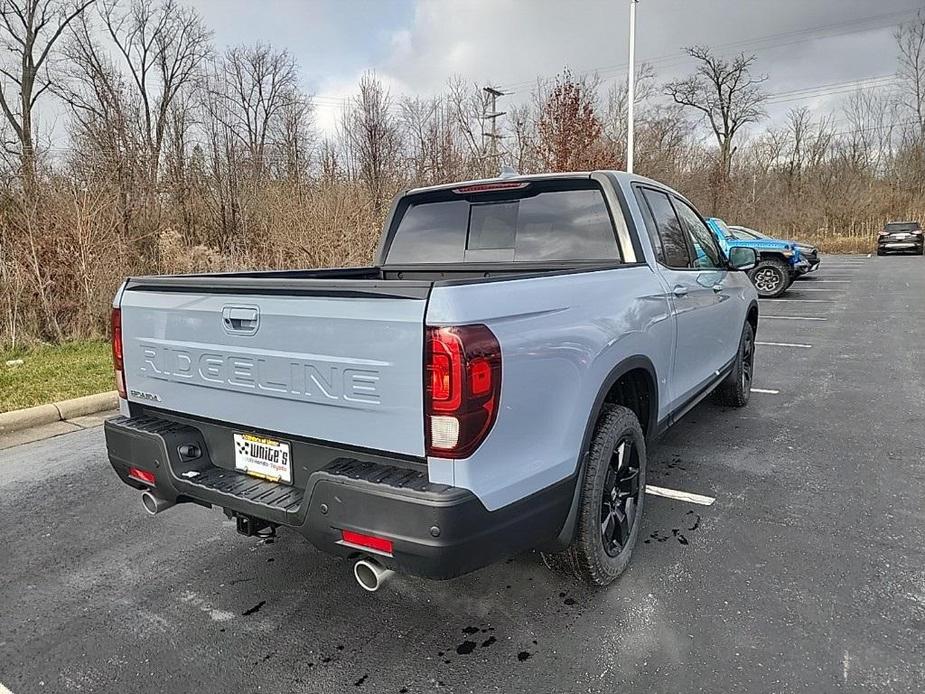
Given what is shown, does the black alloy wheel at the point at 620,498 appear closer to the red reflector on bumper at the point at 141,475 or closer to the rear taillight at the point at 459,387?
the rear taillight at the point at 459,387

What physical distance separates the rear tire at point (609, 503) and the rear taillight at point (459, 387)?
798 mm

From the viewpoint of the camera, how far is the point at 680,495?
3996 mm

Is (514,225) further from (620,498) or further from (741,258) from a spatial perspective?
(741,258)

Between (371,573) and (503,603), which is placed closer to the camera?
(371,573)

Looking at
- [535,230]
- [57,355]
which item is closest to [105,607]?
[535,230]

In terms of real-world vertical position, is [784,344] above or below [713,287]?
below

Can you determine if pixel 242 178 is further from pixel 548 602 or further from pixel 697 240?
pixel 548 602

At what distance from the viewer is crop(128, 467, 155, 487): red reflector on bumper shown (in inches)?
108

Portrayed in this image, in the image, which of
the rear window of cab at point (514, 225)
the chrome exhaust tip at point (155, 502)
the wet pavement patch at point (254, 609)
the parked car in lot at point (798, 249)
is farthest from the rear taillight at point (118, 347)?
the parked car in lot at point (798, 249)

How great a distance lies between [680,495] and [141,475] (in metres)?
3.10

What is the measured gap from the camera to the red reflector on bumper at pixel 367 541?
6.90 feet

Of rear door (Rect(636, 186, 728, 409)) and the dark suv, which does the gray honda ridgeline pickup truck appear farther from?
the dark suv

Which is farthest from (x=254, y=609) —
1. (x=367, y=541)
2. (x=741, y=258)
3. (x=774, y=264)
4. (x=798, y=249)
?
(x=798, y=249)

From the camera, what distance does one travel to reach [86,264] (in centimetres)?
907
